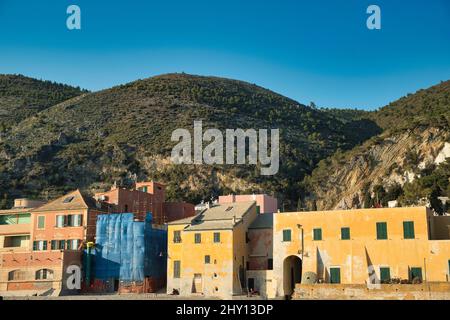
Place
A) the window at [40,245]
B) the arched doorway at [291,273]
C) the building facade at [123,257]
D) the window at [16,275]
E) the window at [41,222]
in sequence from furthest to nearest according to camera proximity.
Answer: the window at [41,222] < the window at [40,245] < the building facade at [123,257] < the window at [16,275] < the arched doorway at [291,273]

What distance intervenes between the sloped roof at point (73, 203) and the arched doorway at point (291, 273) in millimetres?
21308

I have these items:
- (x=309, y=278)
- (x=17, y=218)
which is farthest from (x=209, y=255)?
(x=17, y=218)

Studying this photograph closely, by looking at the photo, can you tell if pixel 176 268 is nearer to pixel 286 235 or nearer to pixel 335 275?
pixel 286 235

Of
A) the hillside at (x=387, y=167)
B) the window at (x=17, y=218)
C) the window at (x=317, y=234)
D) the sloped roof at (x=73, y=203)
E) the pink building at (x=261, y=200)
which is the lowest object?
the window at (x=317, y=234)

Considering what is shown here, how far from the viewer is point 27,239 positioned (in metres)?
67.2

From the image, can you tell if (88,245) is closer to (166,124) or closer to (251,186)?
(251,186)

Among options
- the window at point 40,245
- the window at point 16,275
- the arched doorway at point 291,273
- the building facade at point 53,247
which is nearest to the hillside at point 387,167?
the arched doorway at point 291,273

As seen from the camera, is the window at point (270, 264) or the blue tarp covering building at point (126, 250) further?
the blue tarp covering building at point (126, 250)

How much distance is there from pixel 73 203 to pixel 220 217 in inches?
646

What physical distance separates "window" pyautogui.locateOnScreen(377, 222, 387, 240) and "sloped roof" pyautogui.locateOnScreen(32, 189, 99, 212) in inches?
1140

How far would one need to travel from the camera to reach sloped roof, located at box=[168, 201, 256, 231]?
56369 millimetres

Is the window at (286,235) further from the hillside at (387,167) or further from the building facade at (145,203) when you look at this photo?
the hillside at (387,167)

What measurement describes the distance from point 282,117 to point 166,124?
32.2 metres

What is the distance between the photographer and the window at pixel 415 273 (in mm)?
48469
